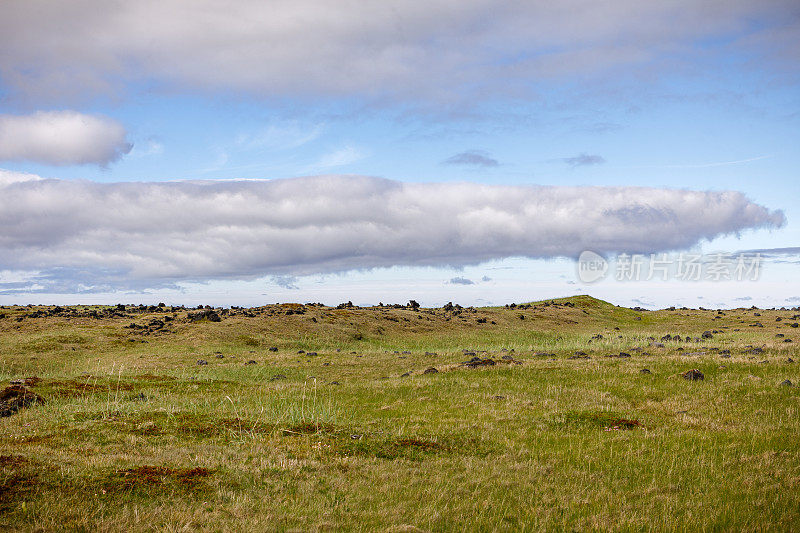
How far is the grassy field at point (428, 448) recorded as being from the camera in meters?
9.85

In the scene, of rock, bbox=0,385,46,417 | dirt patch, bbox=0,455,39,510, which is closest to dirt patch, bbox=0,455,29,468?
dirt patch, bbox=0,455,39,510

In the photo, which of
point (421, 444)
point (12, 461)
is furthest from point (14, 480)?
point (421, 444)

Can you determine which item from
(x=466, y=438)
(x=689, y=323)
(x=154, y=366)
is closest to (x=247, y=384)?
(x=154, y=366)

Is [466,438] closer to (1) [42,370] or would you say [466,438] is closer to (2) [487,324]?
(1) [42,370]

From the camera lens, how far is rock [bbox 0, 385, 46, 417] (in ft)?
65.0

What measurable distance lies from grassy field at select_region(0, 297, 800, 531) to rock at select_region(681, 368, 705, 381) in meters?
0.32

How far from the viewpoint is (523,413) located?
64.7ft

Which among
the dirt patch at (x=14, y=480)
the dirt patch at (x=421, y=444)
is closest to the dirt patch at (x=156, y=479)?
the dirt patch at (x=14, y=480)

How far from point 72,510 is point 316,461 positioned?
5.39 m

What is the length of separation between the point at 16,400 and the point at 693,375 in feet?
95.4

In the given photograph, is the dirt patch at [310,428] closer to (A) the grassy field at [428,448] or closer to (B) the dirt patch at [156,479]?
(A) the grassy field at [428,448]

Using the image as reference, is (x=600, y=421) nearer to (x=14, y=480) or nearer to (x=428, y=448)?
(x=428, y=448)

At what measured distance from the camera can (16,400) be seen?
2061cm

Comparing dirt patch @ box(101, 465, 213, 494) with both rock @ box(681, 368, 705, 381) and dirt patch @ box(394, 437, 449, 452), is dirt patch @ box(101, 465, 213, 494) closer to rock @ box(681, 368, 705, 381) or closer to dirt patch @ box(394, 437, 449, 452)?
dirt patch @ box(394, 437, 449, 452)
